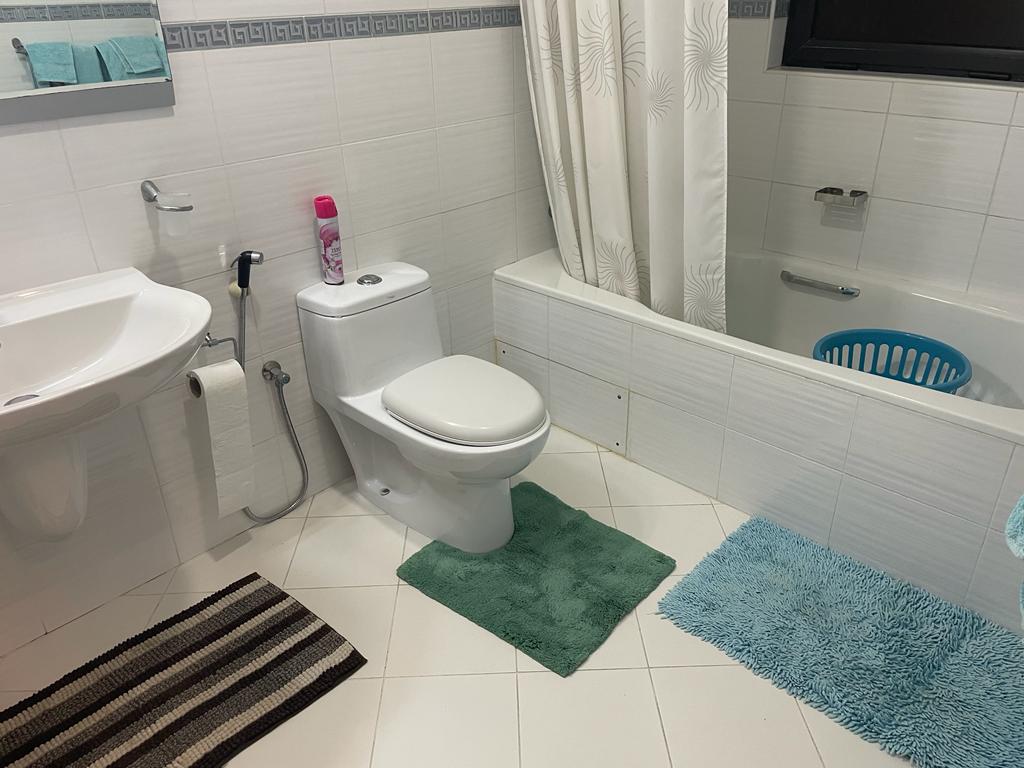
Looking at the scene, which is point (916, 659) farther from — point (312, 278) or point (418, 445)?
point (312, 278)

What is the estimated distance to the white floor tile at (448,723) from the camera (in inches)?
58.4

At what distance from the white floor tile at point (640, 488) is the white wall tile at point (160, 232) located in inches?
46.3

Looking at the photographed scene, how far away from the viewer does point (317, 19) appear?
178cm

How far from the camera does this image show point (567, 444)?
7.98ft

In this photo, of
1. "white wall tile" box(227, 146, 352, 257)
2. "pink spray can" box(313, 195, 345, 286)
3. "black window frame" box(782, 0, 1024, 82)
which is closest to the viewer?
"white wall tile" box(227, 146, 352, 257)

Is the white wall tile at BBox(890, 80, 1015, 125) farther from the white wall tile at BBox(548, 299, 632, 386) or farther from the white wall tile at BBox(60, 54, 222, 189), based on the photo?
the white wall tile at BBox(60, 54, 222, 189)

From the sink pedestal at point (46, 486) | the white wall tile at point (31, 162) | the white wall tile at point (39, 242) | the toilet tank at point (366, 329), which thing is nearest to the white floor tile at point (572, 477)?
the toilet tank at point (366, 329)

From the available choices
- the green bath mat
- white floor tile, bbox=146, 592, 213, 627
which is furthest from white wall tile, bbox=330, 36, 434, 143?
white floor tile, bbox=146, 592, 213, 627

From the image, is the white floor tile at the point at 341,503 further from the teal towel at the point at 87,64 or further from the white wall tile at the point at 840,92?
the white wall tile at the point at 840,92

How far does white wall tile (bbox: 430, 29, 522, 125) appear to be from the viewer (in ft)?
6.79

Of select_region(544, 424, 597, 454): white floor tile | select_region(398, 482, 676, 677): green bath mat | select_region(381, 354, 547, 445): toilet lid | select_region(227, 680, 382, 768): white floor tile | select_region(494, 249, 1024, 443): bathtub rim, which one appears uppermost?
select_region(494, 249, 1024, 443): bathtub rim

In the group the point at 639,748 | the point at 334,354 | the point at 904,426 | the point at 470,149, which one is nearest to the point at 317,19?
the point at 470,149

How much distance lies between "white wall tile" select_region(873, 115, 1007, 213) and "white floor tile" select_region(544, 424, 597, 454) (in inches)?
45.0

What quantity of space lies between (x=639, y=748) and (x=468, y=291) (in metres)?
1.40
